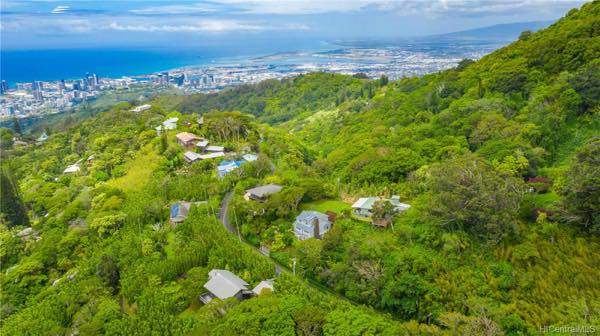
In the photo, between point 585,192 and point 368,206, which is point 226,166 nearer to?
point 368,206

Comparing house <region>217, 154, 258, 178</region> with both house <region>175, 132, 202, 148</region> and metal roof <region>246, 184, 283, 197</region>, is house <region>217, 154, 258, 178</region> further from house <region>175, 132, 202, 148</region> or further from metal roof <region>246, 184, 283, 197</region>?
→ house <region>175, 132, 202, 148</region>

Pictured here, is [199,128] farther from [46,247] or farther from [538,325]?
[538,325]

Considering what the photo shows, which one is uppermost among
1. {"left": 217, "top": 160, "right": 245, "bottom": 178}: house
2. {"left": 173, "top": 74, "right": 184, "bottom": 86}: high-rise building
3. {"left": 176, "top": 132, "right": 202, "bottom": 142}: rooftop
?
{"left": 176, "top": 132, "right": 202, "bottom": 142}: rooftop

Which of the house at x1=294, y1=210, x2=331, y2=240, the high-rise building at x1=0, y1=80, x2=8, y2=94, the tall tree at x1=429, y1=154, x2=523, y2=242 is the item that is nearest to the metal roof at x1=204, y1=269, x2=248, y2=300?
the house at x1=294, y1=210, x2=331, y2=240

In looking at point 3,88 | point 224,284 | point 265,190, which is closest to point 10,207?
point 265,190

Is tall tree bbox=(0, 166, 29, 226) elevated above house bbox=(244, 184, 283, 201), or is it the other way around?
house bbox=(244, 184, 283, 201)

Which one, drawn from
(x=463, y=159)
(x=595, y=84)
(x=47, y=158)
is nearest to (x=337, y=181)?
(x=463, y=159)
